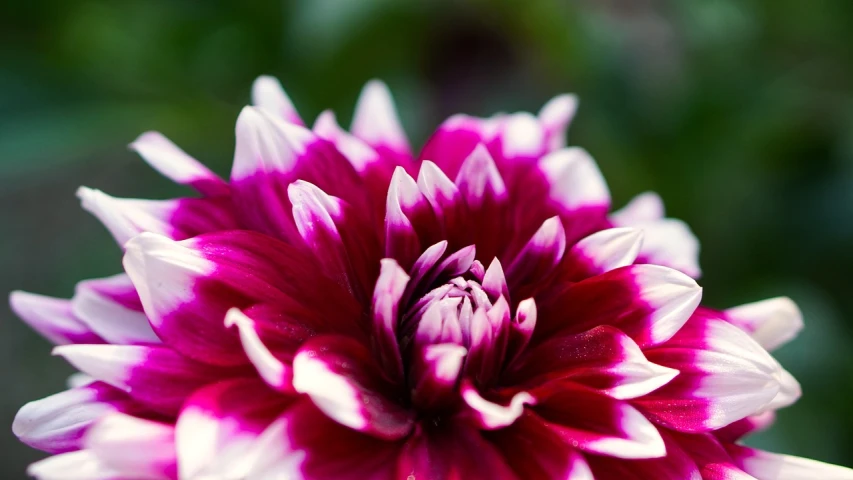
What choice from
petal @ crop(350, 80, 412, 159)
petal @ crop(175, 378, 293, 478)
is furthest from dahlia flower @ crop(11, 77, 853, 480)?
petal @ crop(350, 80, 412, 159)

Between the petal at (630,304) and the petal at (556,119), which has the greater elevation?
the petal at (556,119)

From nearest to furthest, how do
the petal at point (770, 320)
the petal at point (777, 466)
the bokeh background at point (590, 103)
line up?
the petal at point (777, 466) < the petal at point (770, 320) < the bokeh background at point (590, 103)

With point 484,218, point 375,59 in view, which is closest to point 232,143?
point 375,59

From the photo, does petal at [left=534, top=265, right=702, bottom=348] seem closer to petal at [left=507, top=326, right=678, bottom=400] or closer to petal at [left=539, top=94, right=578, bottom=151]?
petal at [left=507, top=326, right=678, bottom=400]

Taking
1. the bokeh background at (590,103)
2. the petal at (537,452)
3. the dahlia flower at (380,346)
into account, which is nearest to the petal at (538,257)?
the dahlia flower at (380,346)

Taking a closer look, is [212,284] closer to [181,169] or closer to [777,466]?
[181,169]

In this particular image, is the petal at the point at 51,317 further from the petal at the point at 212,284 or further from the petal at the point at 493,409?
the petal at the point at 493,409

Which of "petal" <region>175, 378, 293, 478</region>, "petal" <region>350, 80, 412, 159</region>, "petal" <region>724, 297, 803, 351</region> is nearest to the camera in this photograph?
"petal" <region>175, 378, 293, 478</region>

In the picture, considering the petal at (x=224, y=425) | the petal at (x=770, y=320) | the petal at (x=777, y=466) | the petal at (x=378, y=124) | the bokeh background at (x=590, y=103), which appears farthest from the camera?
the bokeh background at (x=590, y=103)
